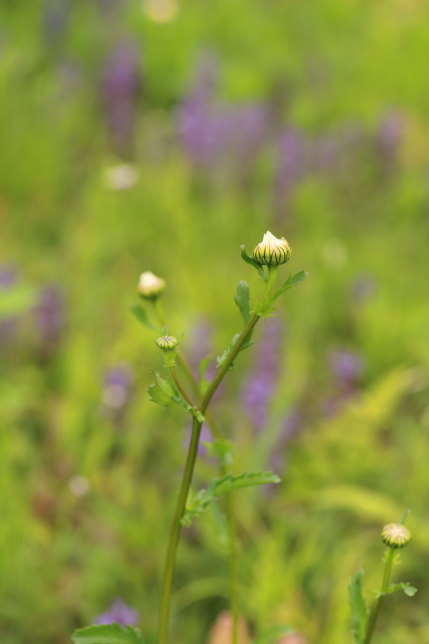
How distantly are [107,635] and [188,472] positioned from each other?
22 centimetres

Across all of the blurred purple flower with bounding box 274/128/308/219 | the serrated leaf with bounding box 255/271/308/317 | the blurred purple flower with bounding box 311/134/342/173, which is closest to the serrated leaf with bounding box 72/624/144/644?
the serrated leaf with bounding box 255/271/308/317

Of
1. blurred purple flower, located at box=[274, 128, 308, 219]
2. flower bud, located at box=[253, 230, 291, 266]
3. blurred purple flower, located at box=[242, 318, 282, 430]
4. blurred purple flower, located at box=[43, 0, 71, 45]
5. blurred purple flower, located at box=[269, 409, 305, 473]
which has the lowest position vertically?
flower bud, located at box=[253, 230, 291, 266]

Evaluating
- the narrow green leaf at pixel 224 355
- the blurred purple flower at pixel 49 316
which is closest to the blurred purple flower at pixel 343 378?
the blurred purple flower at pixel 49 316

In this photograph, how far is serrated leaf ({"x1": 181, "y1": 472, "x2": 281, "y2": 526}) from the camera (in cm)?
90

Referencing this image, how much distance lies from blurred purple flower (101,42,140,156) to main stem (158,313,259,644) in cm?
253

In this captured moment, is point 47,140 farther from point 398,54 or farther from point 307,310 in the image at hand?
point 398,54

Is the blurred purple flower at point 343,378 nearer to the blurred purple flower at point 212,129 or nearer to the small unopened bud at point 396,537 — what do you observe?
the blurred purple flower at point 212,129

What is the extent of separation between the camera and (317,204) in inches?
116

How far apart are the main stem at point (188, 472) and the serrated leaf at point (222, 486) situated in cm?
2

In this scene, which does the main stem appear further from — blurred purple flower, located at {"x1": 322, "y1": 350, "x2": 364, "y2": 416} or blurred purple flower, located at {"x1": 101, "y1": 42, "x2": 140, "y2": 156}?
blurred purple flower, located at {"x1": 101, "y1": 42, "x2": 140, "y2": 156}

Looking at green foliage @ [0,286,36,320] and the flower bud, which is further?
green foliage @ [0,286,36,320]

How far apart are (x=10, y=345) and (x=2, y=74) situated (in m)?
1.33

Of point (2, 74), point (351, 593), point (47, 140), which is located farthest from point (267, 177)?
point (351, 593)

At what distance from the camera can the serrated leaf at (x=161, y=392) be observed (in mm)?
841
